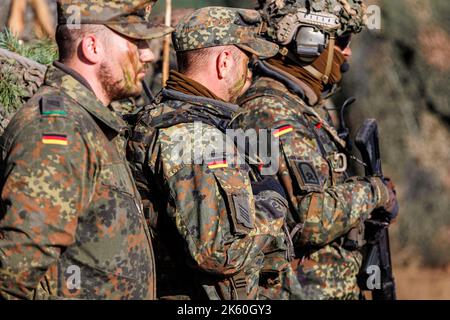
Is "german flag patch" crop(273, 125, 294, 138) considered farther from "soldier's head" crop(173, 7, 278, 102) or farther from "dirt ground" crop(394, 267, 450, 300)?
"dirt ground" crop(394, 267, 450, 300)

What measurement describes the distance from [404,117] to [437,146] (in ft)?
2.13

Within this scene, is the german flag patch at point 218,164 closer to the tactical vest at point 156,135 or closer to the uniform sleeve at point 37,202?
the tactical vest at point 156,135

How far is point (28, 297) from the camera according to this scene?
11.8 feet

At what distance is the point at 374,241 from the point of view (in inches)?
240

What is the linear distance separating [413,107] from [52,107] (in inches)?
419

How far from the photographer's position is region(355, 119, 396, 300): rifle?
19.4ft

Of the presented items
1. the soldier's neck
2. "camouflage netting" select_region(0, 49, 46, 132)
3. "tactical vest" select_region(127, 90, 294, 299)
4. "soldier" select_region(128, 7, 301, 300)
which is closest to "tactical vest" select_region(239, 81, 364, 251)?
"soldier" select_region(128, 7, 301, 300)

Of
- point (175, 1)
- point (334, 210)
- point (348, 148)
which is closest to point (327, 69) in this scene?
point (348, 148)

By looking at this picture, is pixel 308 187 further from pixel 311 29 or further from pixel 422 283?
pixel 422 283

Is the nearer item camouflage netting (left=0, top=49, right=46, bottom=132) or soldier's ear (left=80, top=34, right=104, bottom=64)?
soldier's ear (left=80, top=34, right=104, bottom=64)

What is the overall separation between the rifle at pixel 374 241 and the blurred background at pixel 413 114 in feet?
21.1

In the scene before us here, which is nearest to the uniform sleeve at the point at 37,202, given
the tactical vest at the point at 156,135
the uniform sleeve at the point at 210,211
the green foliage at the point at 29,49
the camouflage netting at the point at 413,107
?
the uniform sleeve at the point at 210,211

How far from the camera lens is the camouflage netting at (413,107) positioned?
43.8 feet

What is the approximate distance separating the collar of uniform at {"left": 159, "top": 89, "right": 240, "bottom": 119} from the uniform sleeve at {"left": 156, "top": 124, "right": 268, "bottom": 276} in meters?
0.31
